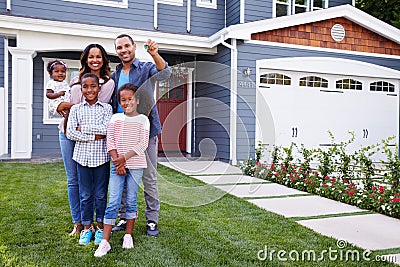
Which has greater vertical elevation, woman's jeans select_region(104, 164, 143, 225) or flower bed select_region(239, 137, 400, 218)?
woman's jeans select_region(104, 164, 143, 225)

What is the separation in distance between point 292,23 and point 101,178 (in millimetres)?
5820

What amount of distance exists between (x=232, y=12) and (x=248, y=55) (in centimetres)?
202

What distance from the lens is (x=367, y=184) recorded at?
4.28 meters

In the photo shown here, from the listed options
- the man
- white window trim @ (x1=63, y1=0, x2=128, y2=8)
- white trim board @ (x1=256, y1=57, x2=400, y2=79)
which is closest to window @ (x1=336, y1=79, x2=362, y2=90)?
white trim board @ (x1=256, y1=57, x2=400, y2=79)

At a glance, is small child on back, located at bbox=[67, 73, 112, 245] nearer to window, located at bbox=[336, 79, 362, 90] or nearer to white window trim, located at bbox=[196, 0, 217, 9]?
window, located at bbox=[336, 79, 362, 90]

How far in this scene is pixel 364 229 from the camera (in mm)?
3047

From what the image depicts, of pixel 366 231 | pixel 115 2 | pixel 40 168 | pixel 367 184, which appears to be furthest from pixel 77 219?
pixel 115 2

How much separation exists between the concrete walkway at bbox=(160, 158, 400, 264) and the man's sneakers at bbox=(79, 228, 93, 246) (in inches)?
31.9

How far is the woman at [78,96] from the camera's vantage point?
2.58 metres

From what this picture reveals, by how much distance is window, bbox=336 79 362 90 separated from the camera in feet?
26.2

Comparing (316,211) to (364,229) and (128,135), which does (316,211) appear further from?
(128,135)

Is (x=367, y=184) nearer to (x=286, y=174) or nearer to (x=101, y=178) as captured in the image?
(x=286, y=174)

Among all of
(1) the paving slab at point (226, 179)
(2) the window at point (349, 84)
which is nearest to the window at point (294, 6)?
(2) the window at point (349, 84)

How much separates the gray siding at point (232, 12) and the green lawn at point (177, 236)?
5.72 meters
